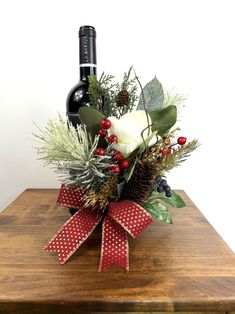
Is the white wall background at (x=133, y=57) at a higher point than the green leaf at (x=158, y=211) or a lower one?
higher

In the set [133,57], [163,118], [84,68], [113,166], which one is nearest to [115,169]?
[113,166]

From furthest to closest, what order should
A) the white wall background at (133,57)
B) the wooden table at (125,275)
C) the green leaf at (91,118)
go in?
the white wall background at (133,57) → the green leaf at (91,118) → the wooden table at (125,275)

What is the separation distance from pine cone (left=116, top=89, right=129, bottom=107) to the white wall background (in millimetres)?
354

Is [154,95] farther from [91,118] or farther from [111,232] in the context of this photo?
[111,232]

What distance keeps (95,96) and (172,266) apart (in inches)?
12.2

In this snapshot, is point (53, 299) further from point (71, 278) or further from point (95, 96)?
point (95, 96)

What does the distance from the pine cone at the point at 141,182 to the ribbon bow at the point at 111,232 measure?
0.02 meters

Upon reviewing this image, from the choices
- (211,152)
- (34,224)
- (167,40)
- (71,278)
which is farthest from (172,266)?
(167,40)

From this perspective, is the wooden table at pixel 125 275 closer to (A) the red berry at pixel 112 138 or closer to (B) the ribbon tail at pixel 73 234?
(B) the ribbon tail at pixel 73 234

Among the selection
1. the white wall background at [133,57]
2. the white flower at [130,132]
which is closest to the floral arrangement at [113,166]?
the white flower at [130,132]

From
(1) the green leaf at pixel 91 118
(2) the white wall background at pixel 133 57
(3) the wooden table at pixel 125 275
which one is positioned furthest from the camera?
(2) the white wall background at pixel 133 57

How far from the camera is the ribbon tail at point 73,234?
436 millimetres

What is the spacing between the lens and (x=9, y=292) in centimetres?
35

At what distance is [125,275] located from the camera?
1.29 ft
